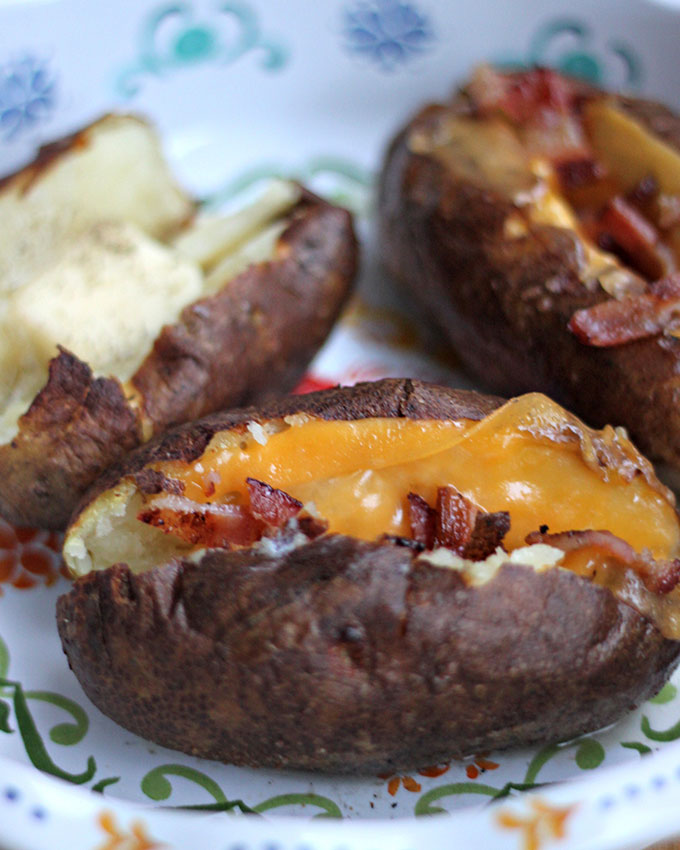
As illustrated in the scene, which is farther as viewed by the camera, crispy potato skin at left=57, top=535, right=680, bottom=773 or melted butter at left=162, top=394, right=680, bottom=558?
melted butter at left=162, top=394, right=680, bottom=558

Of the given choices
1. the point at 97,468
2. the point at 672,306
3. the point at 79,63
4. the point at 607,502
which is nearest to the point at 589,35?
A: the point at 672,306

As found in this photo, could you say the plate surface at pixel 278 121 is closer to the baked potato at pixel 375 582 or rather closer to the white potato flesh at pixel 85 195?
the baked potato at pixel 375 582

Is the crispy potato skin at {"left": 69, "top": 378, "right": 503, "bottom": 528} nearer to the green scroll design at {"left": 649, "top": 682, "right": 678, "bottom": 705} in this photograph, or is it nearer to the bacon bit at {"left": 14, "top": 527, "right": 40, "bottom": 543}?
the bacon bit at {"left": 14, "top": 527, "right": 40, "bottom": 543}

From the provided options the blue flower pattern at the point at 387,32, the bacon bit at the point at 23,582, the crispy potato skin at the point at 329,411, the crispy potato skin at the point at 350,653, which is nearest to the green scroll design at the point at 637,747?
the crispy potato skin at the point at 350,653

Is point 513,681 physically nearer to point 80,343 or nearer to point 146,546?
point 146,546

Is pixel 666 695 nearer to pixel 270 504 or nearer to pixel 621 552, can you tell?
pixel 621 552

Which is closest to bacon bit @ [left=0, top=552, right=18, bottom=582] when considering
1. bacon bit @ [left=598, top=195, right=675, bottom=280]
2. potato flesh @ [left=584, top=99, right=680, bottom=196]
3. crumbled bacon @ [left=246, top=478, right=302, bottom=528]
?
crumbled bacon @ [left=246, top=478, right=302, bottom=528]

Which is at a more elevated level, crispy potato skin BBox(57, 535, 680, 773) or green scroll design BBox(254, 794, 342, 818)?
crispy potato skin BBox(57, 535, 680, 773)
